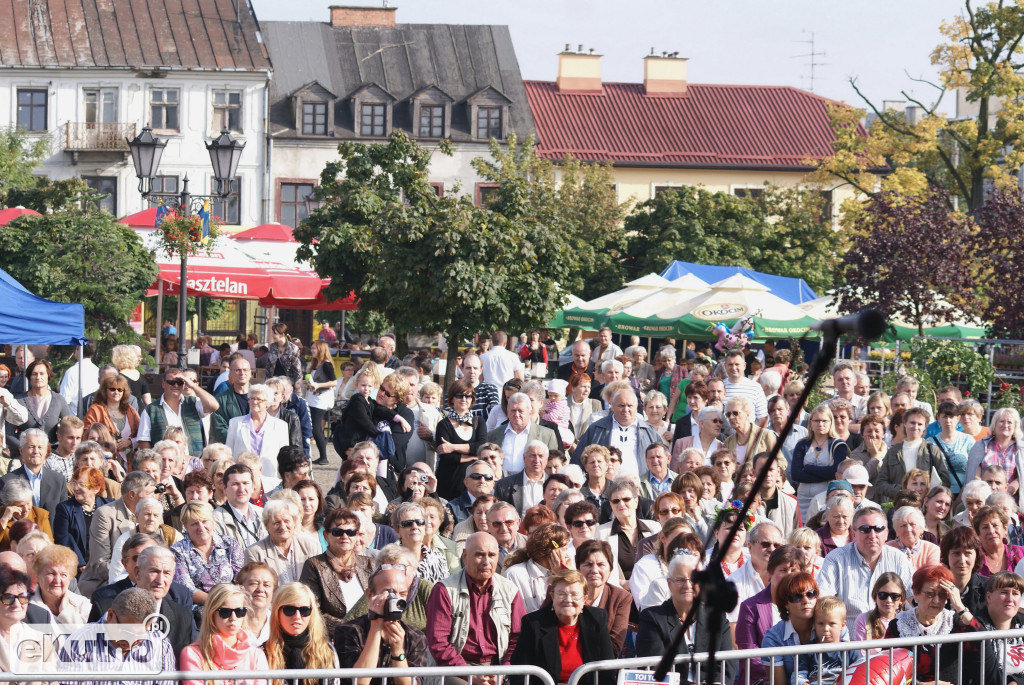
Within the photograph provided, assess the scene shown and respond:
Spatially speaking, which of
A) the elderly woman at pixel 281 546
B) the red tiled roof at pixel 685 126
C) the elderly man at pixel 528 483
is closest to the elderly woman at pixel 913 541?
the elderly man at pixel 528 483

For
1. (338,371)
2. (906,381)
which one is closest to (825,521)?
(906,381)

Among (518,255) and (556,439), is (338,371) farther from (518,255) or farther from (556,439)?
(556,439)

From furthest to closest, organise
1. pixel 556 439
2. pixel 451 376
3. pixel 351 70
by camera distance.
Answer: pixel 351 70 → pixel 451 376 → pixel 556 439

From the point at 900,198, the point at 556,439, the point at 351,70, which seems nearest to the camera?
the point at 556,439

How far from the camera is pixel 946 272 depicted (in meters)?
23.2

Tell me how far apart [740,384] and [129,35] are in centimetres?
4014

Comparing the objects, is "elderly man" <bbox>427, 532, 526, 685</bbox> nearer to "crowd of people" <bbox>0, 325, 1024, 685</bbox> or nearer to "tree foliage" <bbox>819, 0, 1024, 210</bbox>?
"crowd of people" <bbox>0, 325, 1024, 685</bbox>

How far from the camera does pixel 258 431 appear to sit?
1096 centimetres

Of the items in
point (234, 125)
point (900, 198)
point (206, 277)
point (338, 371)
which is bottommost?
point (338, 371)

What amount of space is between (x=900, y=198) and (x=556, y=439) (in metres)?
20.7

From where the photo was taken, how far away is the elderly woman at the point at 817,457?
10492 millimetres

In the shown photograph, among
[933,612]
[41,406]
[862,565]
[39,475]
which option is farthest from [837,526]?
[41,406]

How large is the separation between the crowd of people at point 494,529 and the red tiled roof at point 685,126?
140 ft

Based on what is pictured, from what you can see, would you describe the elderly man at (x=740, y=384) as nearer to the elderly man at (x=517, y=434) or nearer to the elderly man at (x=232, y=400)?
the elderly man at (x=517, y=434)
